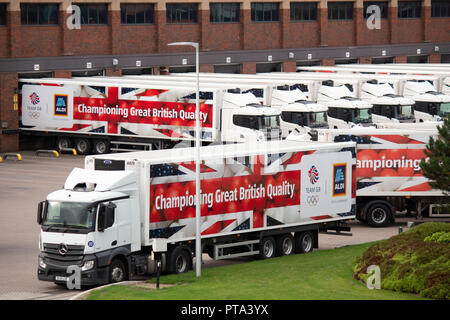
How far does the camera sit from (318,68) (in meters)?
79.3

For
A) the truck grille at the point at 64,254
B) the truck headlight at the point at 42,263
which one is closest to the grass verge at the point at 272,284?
the truck grille at the point at 64,254

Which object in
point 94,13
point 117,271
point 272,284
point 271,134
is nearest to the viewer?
point 272,284

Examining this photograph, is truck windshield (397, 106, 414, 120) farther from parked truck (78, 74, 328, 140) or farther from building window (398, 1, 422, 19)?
building window (398, 1, 422, 19)

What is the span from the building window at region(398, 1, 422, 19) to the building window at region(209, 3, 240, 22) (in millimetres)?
19385

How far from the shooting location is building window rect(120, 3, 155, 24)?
71.3 m

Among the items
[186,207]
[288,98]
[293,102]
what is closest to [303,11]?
[288,98]

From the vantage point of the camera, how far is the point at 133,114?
5728 centimetres

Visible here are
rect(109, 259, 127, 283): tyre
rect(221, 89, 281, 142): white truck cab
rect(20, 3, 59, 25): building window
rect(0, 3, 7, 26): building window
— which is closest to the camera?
rect(109, 259, 127, 283): tyre

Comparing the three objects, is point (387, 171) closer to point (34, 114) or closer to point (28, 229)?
point (28, 229)

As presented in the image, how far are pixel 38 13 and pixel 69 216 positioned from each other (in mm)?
40167

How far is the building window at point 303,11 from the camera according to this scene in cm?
8275

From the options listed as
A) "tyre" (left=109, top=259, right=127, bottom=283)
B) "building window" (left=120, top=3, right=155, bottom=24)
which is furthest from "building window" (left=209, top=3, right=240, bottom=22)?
"tyre" (left=109, top=259, right=127, bottom=283)

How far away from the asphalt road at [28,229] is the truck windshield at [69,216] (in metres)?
1.80

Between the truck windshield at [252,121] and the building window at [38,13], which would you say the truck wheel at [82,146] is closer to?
the building window at [38,13]
